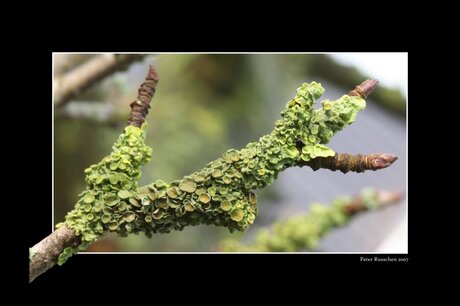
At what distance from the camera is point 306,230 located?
350 centimetres

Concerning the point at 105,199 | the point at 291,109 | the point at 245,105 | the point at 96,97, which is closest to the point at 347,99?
the point at 291,109

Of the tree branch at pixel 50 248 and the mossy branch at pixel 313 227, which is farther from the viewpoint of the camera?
the mossy branch at pixel 313 227

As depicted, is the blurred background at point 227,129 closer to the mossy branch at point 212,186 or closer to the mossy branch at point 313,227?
the mossy branch at point 313,227

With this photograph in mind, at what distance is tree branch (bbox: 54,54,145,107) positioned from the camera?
2.80 meters

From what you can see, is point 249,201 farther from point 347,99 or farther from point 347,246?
point 347,246

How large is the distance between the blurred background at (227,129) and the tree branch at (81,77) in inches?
13.7

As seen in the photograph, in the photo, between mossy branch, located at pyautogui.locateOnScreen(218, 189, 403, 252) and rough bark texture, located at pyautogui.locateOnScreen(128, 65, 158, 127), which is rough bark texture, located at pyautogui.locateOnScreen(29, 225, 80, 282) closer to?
rough bark texture, located at pyautogui.locateOnScreen(128, 65, 158, 127)

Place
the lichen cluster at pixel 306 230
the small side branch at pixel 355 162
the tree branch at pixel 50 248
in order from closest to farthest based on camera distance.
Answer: the small side branch at pixel 355 162, the tree branch at pixel 50 248, the lichen cluster at pixel 306 230

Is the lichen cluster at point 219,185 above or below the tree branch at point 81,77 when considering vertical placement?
below

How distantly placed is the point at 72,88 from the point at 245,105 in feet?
6.41

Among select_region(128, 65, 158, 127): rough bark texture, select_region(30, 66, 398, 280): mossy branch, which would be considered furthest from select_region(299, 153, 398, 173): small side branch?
select_region(128, 65, 158, 127): rough bark texture

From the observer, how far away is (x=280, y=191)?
186 inches

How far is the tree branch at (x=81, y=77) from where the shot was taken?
9.18ft

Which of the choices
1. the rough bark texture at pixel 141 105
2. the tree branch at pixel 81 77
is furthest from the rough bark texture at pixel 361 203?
the rough bark texture at pixel 141 105
